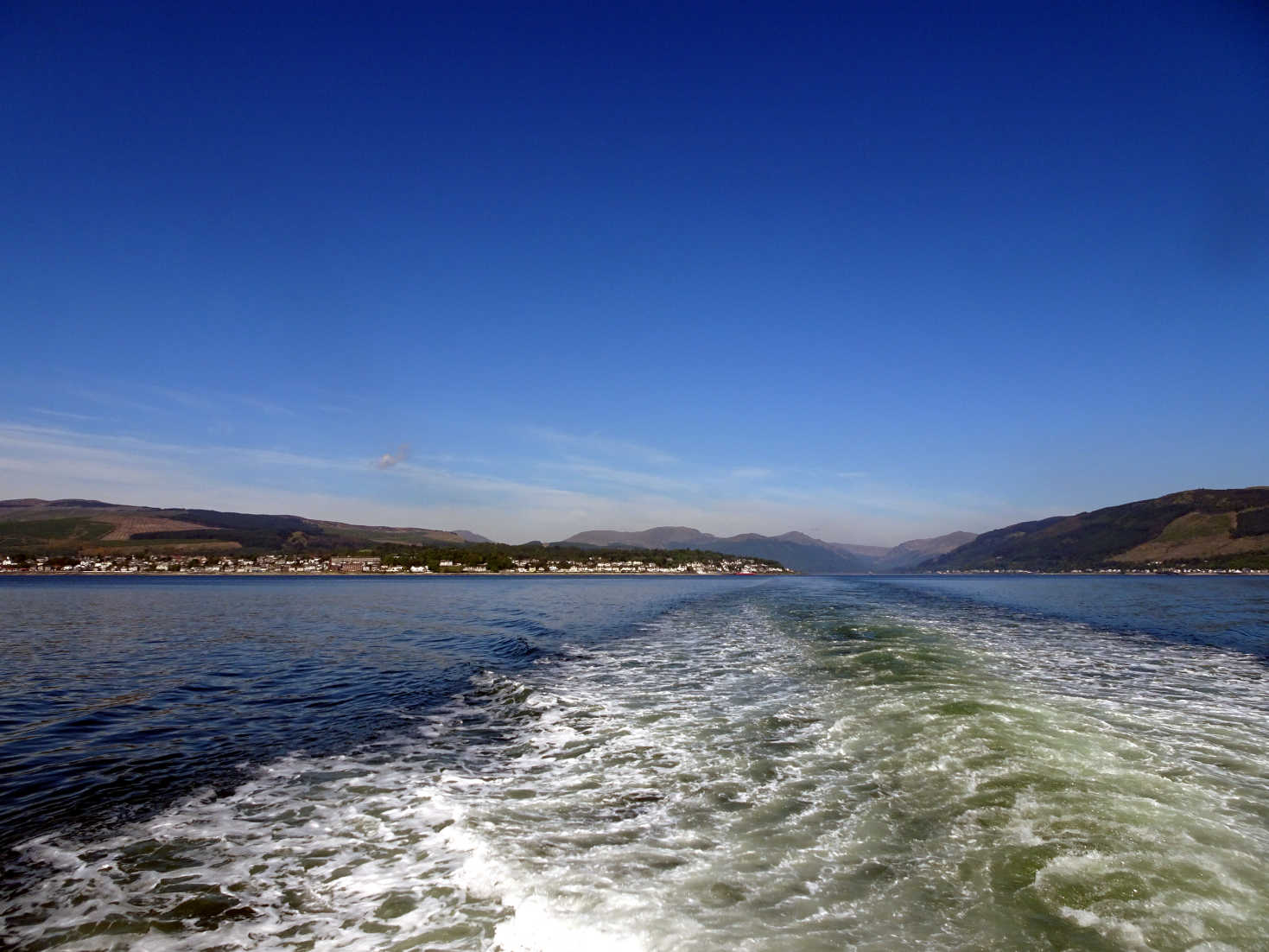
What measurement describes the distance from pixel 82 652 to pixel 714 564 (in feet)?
550

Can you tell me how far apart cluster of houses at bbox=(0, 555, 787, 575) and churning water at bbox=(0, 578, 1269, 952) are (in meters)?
123

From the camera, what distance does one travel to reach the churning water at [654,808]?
14.4 ft

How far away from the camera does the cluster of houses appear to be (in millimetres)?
120438

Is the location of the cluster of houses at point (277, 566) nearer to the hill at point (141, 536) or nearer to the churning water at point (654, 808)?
the hill at point (141, 536)

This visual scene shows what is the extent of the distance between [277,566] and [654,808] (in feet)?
491

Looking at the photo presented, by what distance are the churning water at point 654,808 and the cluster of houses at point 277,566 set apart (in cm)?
12325

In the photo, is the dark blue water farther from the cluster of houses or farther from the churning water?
the cluster of houses

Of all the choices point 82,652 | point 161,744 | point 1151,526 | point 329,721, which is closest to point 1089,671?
point 329,721

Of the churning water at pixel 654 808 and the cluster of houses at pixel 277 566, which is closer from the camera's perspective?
the churning water at pixel 654 808

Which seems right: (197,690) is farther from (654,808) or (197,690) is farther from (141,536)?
(141,536)

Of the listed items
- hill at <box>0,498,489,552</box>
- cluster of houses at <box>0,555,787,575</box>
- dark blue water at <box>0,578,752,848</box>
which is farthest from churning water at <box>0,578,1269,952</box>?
hill at <box>0,498,489,552</box>

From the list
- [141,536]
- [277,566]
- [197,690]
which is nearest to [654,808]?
[197,690]

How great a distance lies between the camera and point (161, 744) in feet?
29.8

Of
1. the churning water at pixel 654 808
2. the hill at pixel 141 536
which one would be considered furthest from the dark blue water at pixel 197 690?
the hill at pixel 141 536
